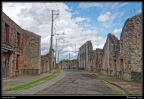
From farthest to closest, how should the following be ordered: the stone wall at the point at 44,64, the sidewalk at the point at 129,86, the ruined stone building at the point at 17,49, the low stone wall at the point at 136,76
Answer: the stone wall at the point at 44,64, the ruined stone building at the point at 17,49, the low stone wall at the point at 136,76, the sidewalk at the point at 129,86

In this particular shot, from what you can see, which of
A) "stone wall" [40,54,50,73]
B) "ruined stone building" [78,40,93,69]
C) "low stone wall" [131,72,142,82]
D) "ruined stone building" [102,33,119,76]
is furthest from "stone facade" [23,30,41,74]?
"ruined stone building" [78,40,93,69]

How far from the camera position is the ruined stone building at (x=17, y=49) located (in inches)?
900

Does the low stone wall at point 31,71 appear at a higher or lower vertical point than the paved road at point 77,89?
higher

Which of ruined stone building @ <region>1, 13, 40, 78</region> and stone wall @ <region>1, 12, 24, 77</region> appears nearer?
stone wall @ <region>1, 12, 24, 77</region>

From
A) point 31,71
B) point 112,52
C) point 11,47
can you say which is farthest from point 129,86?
point 31,71

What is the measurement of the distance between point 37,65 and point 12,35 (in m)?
7.59

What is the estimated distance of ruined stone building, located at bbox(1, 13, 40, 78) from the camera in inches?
900

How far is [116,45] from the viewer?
93.1ft

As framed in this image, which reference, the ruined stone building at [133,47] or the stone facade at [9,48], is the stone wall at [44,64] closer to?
the stone facade at [9,48]

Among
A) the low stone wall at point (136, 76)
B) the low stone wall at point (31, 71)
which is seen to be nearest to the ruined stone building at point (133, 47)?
the low stone wall at point (136, 76)

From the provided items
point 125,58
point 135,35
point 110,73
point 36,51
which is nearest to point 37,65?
point 36,51

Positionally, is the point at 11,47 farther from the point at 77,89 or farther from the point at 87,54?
the point at 87,54

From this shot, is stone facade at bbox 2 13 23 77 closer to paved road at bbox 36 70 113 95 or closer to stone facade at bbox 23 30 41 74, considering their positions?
stone facade at bbox 23 30 41 74

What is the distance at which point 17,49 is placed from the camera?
89.2 feet
